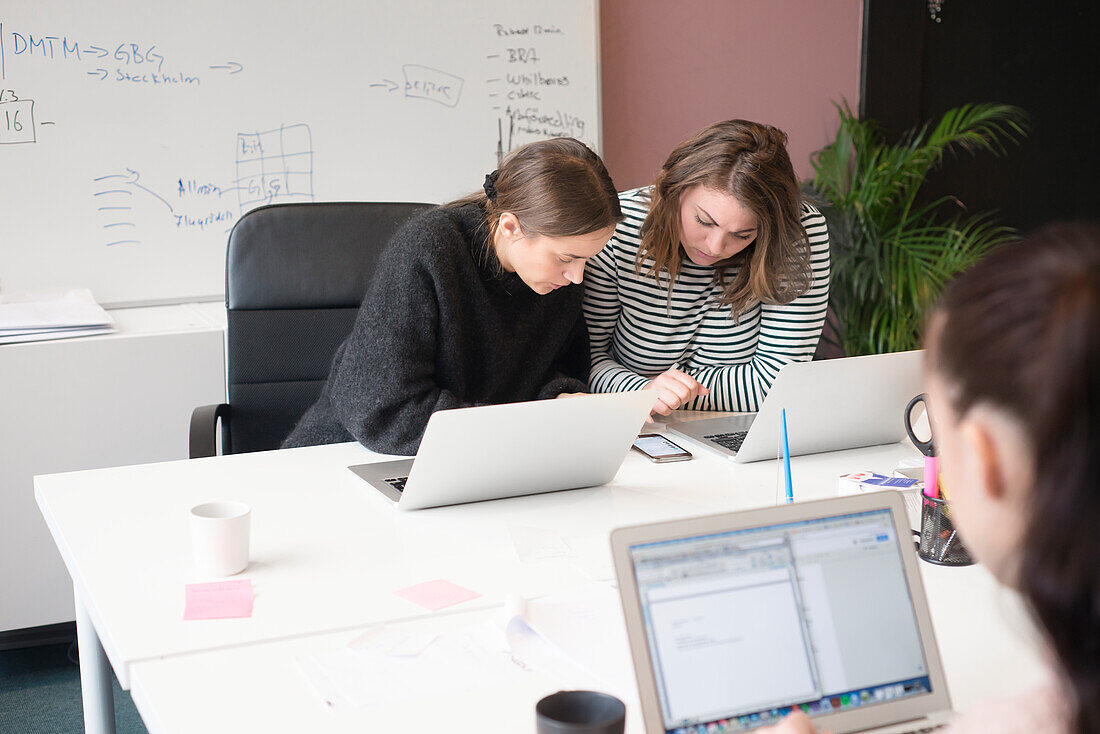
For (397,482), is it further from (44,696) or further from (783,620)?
(44,696)

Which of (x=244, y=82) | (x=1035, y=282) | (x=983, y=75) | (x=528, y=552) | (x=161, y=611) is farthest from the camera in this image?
(x=983, y=75)

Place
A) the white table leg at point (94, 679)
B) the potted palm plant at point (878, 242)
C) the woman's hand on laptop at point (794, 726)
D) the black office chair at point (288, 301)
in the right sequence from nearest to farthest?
the woman's hand on laptop at point (794, 726) → the white table leg at point (94, 679) → the black office chair at point (288, 301) → the potted palm plant at point (878, 242)

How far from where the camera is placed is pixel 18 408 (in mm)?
2221

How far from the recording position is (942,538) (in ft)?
4.22

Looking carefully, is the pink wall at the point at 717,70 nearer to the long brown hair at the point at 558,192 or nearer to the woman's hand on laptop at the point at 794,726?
the long brown hair at the point at 558,192

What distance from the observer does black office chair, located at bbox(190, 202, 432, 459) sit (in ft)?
6.63

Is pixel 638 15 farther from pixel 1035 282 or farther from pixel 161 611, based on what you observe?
pixel 1035 282

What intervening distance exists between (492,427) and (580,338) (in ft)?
2.54

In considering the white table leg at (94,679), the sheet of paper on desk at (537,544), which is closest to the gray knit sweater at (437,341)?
the sheet of paper on desk at (537,544)

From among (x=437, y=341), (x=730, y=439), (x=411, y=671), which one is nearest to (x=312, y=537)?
(x=411, y=671)

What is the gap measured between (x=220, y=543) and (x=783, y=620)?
672 millimetres

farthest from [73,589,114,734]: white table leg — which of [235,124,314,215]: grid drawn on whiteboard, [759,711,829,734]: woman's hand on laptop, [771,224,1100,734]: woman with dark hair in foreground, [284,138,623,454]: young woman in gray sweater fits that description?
[235,124,314,215]: grid drawn on whiteboard

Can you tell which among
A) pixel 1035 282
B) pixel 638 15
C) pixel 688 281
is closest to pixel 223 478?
pixel 688 281

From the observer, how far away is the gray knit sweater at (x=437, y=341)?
169 centimetres
